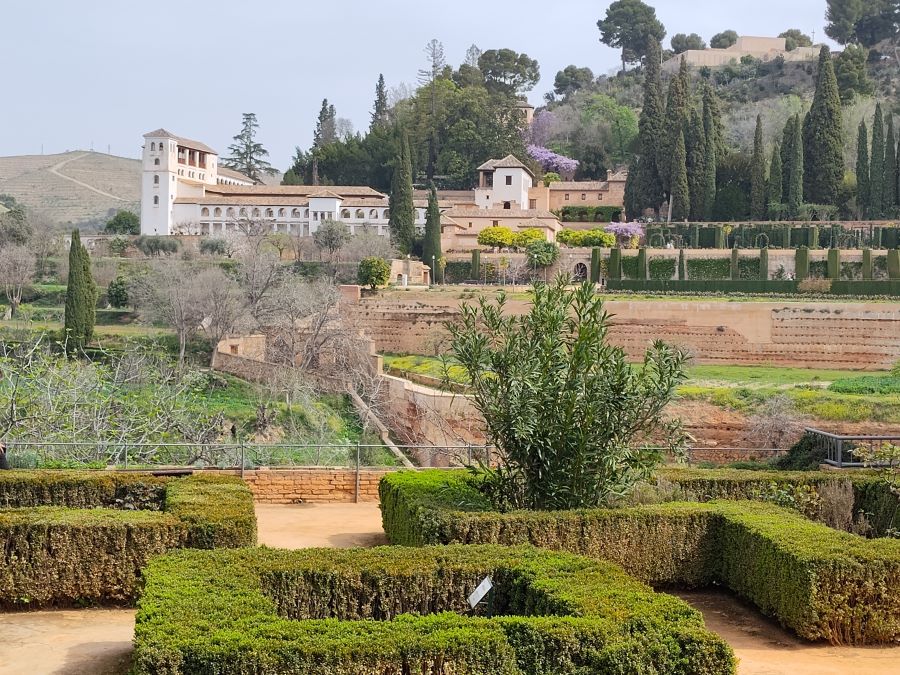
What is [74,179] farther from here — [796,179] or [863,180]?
[863,180]

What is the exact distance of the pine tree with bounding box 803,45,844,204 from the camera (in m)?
56.0

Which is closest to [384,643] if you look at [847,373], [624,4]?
[847,373]

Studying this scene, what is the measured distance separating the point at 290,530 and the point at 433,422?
16.4m

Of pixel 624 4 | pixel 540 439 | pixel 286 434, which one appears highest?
pixel 624 4


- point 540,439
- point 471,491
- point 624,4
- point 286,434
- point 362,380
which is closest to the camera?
point 540,439

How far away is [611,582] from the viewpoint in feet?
26.4

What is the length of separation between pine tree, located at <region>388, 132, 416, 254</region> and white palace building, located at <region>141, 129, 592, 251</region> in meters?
4.17

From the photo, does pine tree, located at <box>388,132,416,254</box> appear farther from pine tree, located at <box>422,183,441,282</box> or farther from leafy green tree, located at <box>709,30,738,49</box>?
leafy green tree, located at <box>709,30,738,49</box>

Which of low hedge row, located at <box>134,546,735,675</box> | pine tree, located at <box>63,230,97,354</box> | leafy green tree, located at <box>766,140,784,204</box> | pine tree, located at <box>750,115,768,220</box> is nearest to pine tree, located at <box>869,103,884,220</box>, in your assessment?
leafy green tree, located at <box>766,140,784,204</box>

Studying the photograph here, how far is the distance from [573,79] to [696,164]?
58389mm

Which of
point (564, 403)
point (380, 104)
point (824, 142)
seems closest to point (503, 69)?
point (380, 104)

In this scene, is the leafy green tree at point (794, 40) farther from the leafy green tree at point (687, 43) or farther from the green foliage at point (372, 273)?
the green foliage at point (372, 273)

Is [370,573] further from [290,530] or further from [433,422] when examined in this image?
[433,422]

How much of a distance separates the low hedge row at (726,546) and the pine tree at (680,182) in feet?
156
